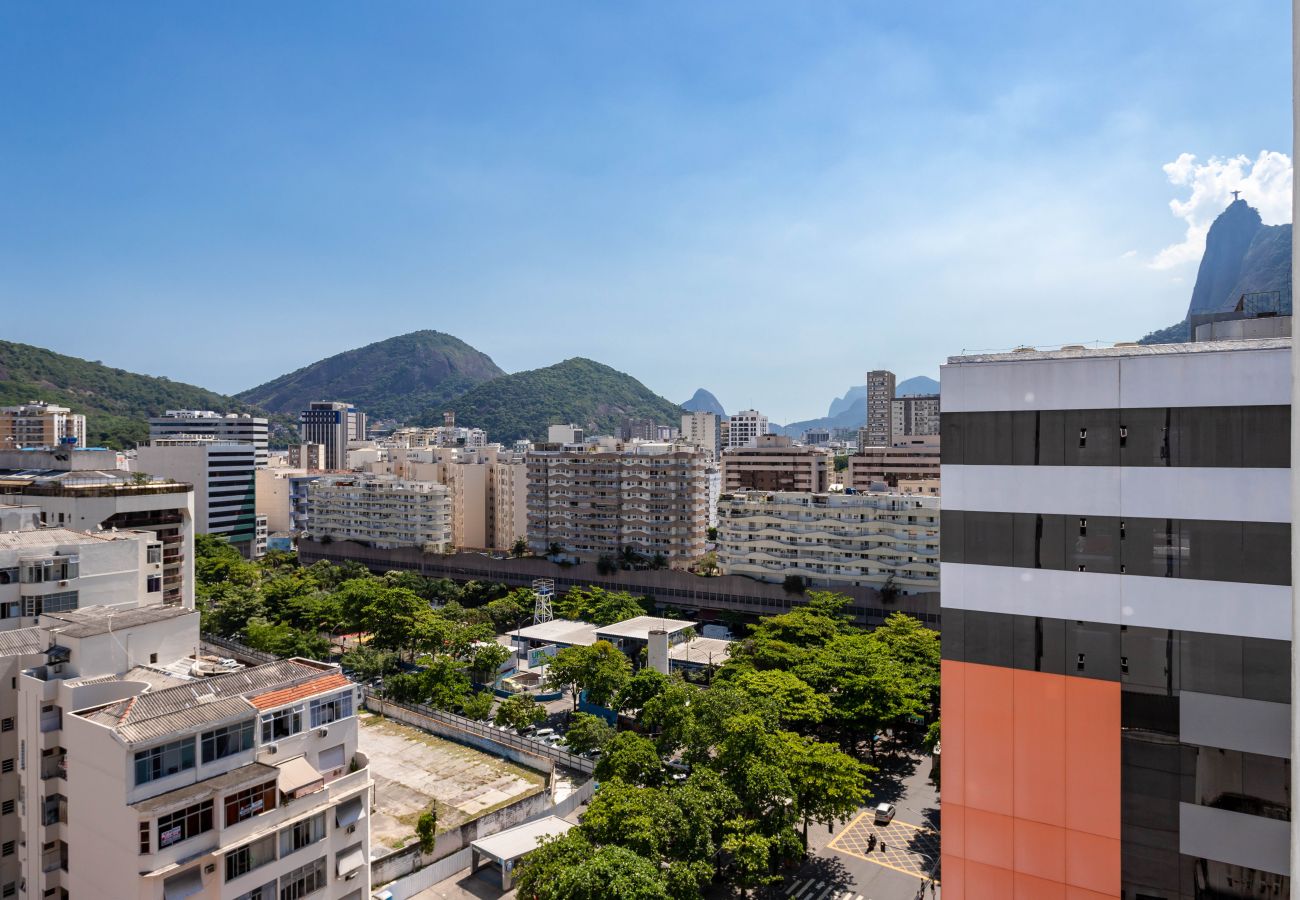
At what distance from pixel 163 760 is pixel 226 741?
1130 mm

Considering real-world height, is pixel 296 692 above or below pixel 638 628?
above

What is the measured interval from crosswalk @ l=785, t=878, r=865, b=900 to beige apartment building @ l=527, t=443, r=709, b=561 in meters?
41.8

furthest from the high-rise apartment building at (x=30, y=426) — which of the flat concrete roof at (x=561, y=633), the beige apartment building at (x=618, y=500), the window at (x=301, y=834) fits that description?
the window at (x=301, y=834)

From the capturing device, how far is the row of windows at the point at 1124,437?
10828 mm

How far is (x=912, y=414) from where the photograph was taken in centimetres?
14675

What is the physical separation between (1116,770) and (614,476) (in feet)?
180

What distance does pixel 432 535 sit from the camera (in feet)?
229

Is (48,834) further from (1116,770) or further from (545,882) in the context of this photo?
(1116,770)

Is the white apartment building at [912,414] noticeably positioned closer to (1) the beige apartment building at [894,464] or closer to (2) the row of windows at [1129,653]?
(1) the beige apartment building at [894,464]

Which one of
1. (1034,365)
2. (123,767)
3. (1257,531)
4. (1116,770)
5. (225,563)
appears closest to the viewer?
(1257,531)

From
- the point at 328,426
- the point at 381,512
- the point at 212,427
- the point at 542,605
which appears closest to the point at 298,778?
the point at 542,605

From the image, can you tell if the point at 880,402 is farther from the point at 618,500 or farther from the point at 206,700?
the point at 206,700

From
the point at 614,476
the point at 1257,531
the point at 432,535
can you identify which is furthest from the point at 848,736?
the point at 432,535

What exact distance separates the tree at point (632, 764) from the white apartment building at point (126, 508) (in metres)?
24.5
